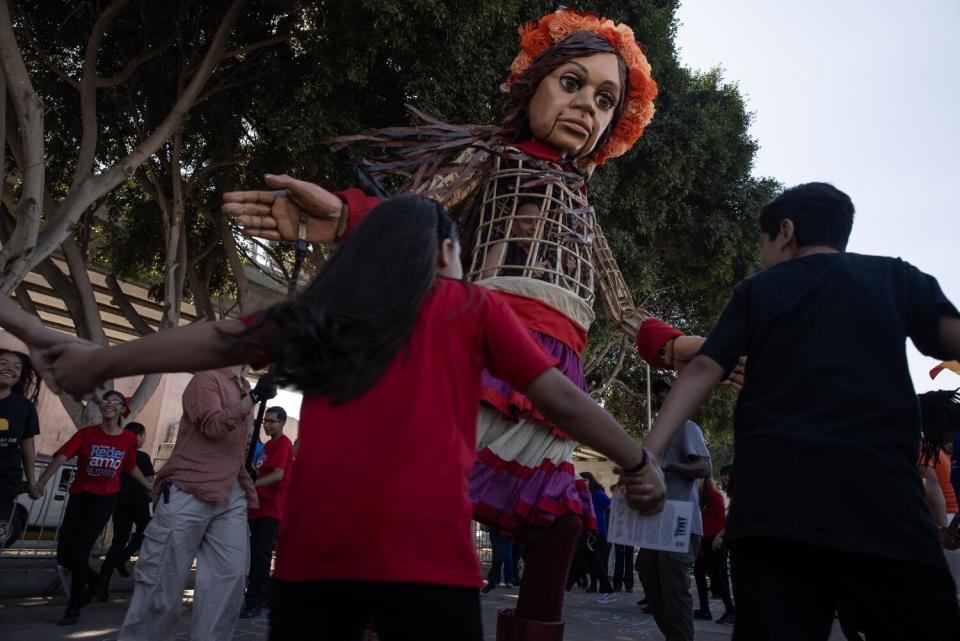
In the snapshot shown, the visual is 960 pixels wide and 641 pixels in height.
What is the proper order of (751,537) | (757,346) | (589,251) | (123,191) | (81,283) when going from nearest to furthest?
(751,537), (757,346), (589,251), (81,283), (123,191)

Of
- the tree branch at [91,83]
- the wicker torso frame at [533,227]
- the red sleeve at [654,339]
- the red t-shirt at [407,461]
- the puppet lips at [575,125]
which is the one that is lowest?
the red t-shirt at [407,461]

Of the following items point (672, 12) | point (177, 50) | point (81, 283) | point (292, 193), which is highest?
point (672, 12)

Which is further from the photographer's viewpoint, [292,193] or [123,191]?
[123,191]

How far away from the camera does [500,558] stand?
11.4 metres

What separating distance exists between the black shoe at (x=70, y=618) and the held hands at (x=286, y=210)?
446 centimetres

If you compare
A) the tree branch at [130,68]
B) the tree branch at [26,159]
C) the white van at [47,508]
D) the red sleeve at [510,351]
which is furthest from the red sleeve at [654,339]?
the tree branch at [130,68]

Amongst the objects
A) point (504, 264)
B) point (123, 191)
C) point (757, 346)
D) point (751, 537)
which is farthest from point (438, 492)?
point (123, 191)

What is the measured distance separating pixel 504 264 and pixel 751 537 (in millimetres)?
1697

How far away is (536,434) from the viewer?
300 cm

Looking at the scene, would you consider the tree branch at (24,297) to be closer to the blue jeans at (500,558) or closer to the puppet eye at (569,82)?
the blue jeans at (500,558)

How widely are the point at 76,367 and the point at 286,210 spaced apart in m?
1.16

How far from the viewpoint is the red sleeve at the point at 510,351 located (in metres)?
1.77

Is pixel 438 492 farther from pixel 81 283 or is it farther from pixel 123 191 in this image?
pixel 123 191

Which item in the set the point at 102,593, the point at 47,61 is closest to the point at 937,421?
the point at 102,593
